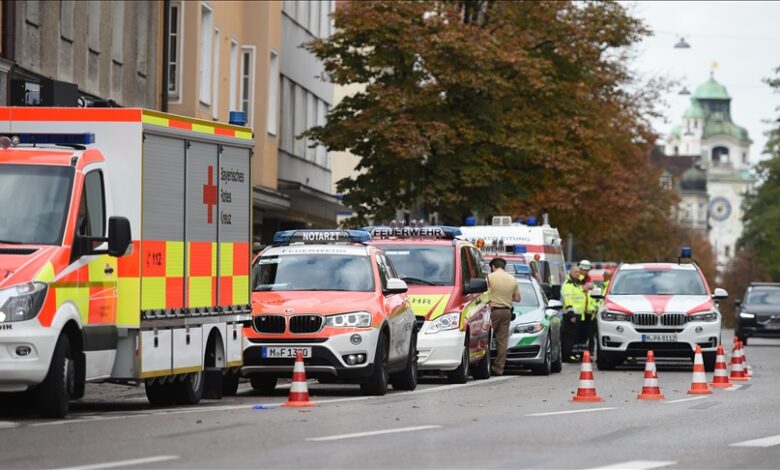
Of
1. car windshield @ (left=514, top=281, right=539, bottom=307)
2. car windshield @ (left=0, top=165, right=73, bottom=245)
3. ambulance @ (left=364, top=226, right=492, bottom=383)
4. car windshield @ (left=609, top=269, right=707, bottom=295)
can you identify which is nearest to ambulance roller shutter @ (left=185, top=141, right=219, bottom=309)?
car windshield @ (left=0, top=165, right=73, bottom=245)

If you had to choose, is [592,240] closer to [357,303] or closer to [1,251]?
[357,303]

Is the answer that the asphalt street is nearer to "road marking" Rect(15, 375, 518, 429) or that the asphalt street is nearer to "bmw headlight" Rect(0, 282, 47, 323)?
"road marking" Rect(15, 375, 518, 429)

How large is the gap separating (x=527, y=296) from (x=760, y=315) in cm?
2471

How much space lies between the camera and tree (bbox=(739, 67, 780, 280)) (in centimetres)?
11494

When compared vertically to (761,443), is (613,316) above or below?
above

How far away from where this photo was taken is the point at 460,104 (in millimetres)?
48938

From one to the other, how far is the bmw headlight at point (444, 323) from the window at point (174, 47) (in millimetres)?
17914

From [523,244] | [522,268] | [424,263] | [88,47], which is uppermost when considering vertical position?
[88,47]

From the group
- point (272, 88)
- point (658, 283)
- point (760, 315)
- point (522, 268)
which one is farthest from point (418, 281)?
point (760, 315)

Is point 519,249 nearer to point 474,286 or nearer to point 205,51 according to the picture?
point 205,51

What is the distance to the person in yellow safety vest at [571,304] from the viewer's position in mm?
36188

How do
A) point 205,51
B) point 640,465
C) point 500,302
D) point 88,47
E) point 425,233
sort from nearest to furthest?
point 640,465 → point 425,233 → point 500,302 → point 88,47 → point 205,51

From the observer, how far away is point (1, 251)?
660 inches

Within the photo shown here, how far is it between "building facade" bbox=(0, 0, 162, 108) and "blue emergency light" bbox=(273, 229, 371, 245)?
3.58m
